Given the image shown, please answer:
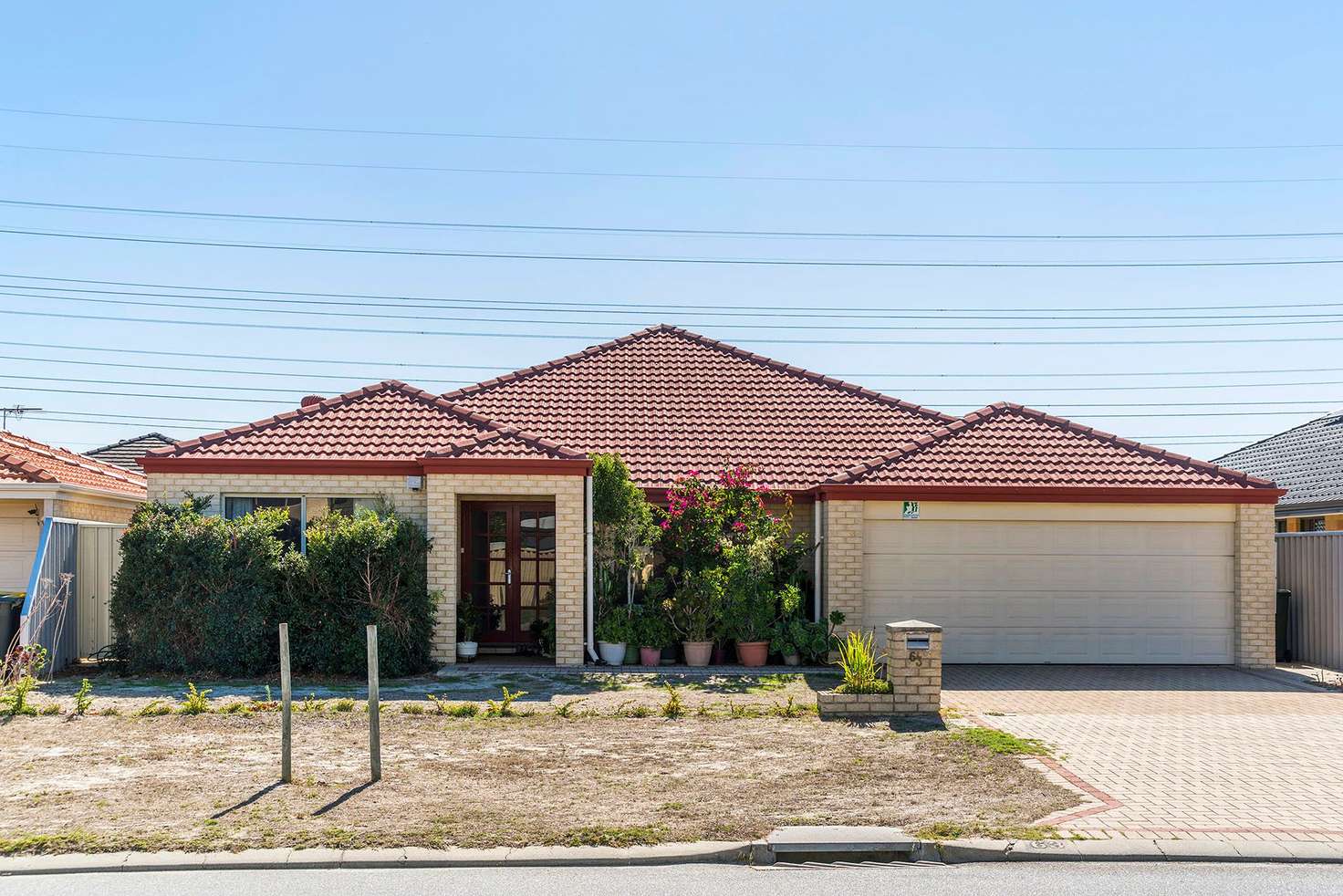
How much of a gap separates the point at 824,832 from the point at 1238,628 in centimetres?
1194

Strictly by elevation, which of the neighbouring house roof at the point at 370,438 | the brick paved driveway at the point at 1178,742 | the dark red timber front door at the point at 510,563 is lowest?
the brick paved driveway at the point at 1178,742

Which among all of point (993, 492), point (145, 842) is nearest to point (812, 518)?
point (993, 492)

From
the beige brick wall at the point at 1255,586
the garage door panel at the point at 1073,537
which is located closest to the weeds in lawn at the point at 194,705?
the garage door panel at the point at 1073,537

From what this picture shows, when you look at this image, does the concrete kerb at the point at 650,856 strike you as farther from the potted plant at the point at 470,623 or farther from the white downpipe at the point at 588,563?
the potted plant at the point at 470,623

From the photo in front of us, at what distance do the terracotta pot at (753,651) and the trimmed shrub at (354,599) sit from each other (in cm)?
447

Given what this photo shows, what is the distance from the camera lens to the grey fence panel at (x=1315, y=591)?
16.7 m

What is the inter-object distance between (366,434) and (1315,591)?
14837mm

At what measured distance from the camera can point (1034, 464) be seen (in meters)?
17.2

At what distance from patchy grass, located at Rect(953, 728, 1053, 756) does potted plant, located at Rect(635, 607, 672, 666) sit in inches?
232

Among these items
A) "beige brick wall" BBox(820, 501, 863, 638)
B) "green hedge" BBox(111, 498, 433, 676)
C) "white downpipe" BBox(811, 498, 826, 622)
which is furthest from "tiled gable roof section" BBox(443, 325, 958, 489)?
"green hedge" BBox(111, 498, 433, 676)

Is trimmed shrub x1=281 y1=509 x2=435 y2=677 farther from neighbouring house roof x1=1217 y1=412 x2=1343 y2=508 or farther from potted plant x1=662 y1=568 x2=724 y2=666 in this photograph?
neighbouring house roof x1=1217 y1=412 x2=1343 y2=508

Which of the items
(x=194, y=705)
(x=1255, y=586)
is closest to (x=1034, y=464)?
(x=1255, y=586)

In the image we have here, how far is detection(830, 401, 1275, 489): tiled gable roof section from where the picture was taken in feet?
55.0

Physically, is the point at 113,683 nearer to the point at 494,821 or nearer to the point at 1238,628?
the point at 494,821
